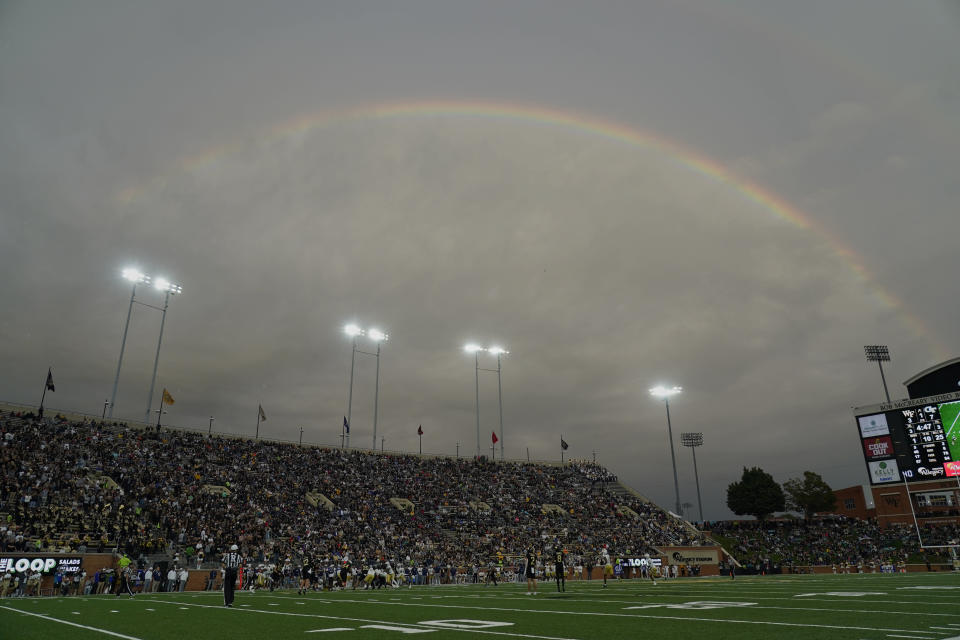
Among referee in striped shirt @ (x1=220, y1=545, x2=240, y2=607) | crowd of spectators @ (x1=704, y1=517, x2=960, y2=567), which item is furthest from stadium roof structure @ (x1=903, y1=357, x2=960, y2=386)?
referee in striped shirt @ (x1=220, y1=545, x2=240, y2=607)

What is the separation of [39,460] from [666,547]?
49.6 metres

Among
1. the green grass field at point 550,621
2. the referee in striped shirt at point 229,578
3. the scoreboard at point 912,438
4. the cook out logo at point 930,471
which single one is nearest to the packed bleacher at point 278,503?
the referee in striped shirt at point 229,578

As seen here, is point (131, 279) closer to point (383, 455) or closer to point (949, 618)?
point (383, 455)

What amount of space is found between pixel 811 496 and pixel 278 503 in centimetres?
7746

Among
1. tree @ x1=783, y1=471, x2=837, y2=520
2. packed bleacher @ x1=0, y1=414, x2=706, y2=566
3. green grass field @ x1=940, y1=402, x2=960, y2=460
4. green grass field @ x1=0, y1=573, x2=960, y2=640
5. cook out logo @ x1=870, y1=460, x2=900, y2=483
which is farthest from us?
tree @ x1=783, y1=471, x2=837, y2=520

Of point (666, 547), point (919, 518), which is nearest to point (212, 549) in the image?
point (666, 547)

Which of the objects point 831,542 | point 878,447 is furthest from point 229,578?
point 831,542

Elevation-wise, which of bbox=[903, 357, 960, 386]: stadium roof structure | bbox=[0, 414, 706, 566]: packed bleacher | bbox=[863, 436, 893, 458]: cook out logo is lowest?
bbox=[0, 414, 706, 566]: packed bleacher

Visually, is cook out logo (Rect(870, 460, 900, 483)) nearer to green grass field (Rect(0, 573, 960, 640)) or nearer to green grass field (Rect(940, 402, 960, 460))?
green grass field (Rect(940, 402, 960, 460))

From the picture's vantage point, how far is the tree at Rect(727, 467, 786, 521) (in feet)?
286

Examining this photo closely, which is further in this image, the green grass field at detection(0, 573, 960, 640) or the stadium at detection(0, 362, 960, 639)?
the stadium at detection(0, 362, 960, 639)

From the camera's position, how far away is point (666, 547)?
53.8 metres

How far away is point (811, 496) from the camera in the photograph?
85.7m

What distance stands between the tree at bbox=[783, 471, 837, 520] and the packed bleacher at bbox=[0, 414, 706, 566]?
3529cm
